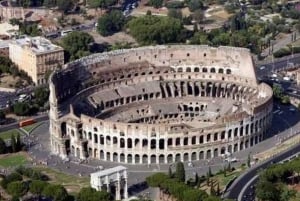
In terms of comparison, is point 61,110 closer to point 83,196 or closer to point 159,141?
point 159,141

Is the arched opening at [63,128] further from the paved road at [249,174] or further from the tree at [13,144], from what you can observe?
the paved road at [249,174]

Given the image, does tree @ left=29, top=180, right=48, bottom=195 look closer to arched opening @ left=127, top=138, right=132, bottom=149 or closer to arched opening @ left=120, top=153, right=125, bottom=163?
arched opening @ left=120, top=153, right=125, bottom=163

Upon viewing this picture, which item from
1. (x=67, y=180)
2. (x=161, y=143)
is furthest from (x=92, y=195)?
(x=161, y=143)

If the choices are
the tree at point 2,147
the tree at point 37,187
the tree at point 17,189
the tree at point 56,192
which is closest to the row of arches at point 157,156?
the tree at point 2,147

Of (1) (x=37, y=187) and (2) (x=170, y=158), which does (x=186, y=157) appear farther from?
(1) (x=37, y=187)

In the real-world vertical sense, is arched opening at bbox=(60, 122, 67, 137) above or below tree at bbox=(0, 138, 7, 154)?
above

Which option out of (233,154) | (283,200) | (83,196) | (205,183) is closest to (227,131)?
(233,154)

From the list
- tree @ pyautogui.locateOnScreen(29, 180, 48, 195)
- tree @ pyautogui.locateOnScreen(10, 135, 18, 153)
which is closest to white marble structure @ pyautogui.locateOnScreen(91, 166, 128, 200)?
tree @ pyautogui.locateOnScreen(29, 180, 48, 195)
